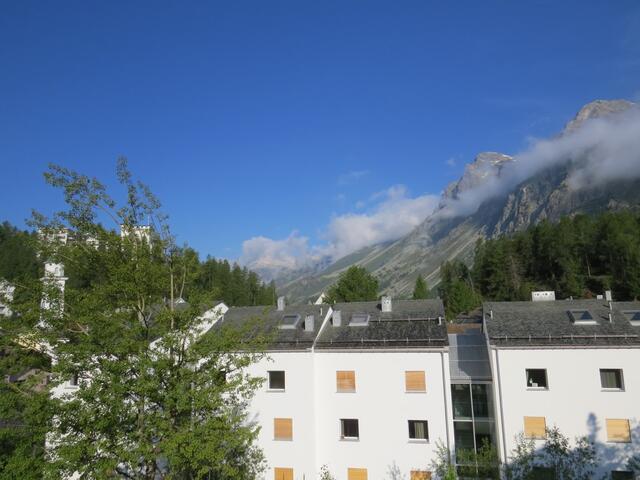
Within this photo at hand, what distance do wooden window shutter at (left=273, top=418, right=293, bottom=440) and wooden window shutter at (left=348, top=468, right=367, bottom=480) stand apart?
4135 millimetres

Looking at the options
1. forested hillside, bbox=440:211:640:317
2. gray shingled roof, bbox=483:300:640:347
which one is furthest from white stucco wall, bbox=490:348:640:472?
forested hillside, bbox=440:211:640:317

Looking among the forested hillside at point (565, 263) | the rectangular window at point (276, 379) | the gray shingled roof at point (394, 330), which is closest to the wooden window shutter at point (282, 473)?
the rectangular window at point (276, 379)

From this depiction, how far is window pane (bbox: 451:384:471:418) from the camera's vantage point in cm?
2691

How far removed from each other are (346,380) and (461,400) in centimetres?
746

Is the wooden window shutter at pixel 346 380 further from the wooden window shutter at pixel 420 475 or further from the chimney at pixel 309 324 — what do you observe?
the wooden window shutter at pixel 420 475

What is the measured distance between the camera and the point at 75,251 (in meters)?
16.1

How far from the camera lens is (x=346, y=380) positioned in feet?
88.9

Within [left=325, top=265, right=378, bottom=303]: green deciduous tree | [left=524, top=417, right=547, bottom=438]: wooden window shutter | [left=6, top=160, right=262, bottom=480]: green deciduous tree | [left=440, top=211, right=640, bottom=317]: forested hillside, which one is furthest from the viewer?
[left=325, top=265, right=378, bottom=303]: green deciduous tree

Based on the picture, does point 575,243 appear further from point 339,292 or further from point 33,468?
point 33,468

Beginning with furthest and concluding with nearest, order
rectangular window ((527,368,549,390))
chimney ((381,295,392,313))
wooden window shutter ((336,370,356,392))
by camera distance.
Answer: chimney ((381,295,392,313)), wooden window shutter ((336,370,356,392)), rectangular window ((527,368,549,390))

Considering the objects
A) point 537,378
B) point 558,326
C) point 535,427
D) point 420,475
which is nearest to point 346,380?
point 420,475

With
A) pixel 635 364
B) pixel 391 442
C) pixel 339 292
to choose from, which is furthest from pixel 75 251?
pixel 339 292

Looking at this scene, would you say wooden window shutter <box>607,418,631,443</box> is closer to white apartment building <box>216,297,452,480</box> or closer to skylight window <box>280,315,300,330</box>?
white apartment building <box>216,297,452,480</box>

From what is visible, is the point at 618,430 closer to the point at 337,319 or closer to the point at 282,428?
the point at 337,319
